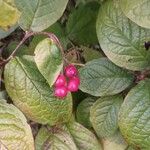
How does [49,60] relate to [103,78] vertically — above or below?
above

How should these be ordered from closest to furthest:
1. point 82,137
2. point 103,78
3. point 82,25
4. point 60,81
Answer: point 60,81 < point 103,78 < point 82,137 < point 82,25

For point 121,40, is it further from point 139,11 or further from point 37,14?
point 37,14

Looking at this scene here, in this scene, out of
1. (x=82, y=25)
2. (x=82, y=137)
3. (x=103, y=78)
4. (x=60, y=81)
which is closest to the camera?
(x=60, y=81)

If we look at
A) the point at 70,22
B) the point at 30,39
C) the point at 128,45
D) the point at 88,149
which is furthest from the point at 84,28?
the point at 88,149

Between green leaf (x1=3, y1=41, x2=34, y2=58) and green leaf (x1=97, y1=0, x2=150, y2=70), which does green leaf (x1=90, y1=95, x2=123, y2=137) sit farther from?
green leaf (x1=3, y1=41, x2=34, y2=58)

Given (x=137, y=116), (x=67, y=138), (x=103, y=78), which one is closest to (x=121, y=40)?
(x=103, y=78)

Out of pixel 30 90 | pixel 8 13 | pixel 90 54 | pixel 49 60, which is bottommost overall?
pixel 90 54
